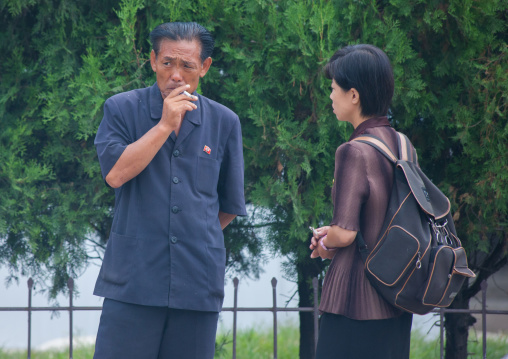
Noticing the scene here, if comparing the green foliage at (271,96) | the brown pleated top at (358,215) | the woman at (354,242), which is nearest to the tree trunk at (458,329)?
the green foliage at (271,96)

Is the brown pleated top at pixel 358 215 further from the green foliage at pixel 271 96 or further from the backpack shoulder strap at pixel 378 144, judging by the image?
the green foliage at pixel 271 96

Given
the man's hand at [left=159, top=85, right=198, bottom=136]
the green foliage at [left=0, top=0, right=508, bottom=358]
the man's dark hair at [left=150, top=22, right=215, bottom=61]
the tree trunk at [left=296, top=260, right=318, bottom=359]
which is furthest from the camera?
the tree trunk at [left=296, top=260, right=318, bottom=359]

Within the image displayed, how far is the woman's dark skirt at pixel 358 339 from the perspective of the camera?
2273 millimetres

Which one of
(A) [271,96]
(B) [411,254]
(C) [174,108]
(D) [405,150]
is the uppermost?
(A) [271,96]

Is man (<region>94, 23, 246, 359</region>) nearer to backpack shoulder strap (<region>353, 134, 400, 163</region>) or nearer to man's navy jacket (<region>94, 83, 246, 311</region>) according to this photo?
man's navy jacket (<region>94, 83, 246, 311</region>)

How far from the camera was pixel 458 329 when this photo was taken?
4.98 m

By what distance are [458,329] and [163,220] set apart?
342 cm

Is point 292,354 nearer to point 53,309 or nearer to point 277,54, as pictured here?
point 53,309

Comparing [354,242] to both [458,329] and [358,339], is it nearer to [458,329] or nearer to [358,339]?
[358,339]

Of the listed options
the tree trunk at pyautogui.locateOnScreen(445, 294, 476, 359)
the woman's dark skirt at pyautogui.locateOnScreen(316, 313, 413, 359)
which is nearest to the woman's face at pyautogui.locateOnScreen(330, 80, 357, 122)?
the woman's dark skirt at pyautogui.locateOnScreen(316, 313, 413, 359)

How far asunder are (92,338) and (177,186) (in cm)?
475

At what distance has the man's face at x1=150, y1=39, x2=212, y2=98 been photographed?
2.53 meters

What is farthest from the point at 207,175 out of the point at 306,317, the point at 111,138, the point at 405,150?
the point at 306,317

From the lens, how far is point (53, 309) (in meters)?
4.63
